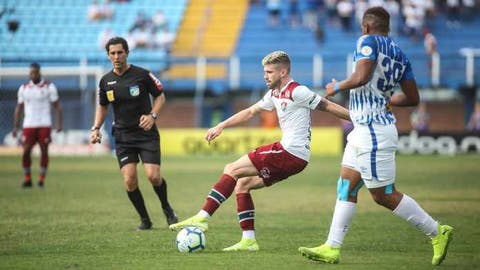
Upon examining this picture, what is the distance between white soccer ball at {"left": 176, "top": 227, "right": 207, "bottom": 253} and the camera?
32.5 feet

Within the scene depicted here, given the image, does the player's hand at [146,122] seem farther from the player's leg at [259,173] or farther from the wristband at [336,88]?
the wristband at [336,88]

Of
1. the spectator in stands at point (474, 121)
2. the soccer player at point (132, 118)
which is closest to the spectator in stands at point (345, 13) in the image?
the spectator in stands at point (474, 121)

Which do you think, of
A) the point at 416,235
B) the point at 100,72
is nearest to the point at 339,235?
the point at 416,235

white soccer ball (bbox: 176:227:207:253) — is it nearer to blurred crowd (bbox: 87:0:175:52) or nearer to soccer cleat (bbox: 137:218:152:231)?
soccer cleat (bbox: 137:218:152:231)

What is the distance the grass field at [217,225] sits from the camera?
30.7 feet

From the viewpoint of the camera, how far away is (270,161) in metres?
9.95

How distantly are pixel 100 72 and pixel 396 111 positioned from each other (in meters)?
12.3

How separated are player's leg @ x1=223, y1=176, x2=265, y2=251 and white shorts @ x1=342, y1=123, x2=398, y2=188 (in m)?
1.62

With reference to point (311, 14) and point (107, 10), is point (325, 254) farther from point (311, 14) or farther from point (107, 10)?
point (107, 10)

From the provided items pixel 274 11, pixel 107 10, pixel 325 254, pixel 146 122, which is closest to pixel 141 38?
pixel 107 10

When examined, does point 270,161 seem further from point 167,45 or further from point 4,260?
point 167,45

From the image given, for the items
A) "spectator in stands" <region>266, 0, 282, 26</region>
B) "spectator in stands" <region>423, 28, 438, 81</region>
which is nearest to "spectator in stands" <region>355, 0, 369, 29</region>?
"spectator in stands" <region>423, 28, 438, 81</region>

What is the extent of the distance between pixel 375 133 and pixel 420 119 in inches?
1114

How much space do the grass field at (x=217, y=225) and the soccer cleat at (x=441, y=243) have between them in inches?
4.1
